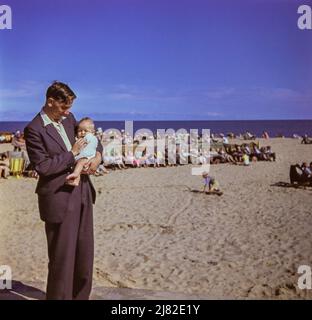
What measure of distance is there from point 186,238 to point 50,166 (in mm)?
4108

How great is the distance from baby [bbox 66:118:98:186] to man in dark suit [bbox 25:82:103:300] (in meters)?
0.04

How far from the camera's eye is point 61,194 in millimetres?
2887

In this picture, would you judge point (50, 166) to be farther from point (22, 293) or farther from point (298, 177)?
point (298, 177)

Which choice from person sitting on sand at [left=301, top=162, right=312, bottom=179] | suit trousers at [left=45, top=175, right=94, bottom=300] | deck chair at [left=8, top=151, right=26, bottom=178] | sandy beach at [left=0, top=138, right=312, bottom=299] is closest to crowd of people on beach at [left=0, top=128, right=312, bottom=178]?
deck chair at [left=8, top=151, right=26, bottom=178]

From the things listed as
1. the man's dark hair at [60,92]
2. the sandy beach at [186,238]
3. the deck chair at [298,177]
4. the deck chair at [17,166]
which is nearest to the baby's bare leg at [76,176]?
the man's dark hair at [60,92]

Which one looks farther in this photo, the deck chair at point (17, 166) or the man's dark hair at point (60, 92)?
the deck chair at point (17, 166)

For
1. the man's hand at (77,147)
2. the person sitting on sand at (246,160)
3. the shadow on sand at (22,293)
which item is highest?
the person sitting on sand at (246,160)

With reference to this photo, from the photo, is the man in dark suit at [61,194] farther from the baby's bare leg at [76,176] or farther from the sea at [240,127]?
the sea at [240,127]

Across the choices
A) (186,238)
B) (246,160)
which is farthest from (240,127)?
(186,238)

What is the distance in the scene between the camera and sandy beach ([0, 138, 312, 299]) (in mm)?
4707

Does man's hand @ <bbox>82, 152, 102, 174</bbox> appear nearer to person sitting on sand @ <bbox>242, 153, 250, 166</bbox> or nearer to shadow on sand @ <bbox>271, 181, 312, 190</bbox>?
shadow on sand @ <bbox>271, 181, 312, 190</bbox>

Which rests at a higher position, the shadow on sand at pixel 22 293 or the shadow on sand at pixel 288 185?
the shadow on sand at pixel 288 185

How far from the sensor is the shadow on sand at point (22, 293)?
3.64 meters

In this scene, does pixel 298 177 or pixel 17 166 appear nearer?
pixel 298 177
